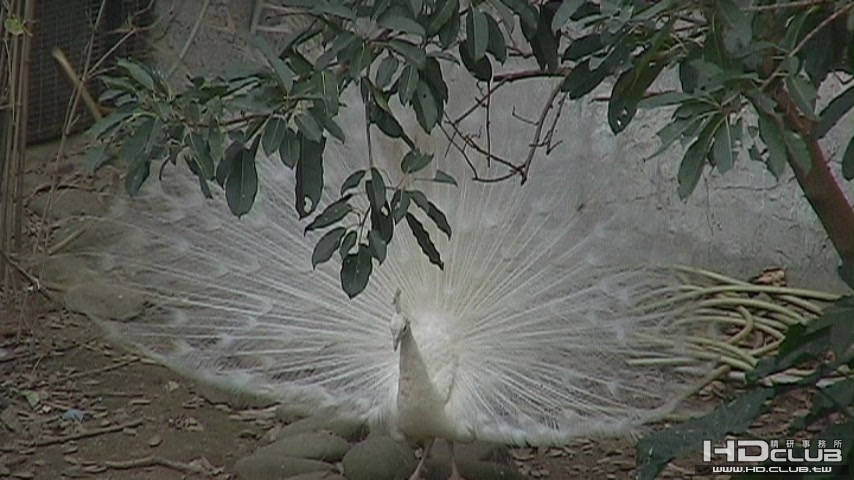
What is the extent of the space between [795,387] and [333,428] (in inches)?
81.8

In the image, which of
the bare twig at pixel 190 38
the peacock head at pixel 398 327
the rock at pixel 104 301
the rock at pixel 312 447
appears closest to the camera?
the peacock head at pixel 398 327

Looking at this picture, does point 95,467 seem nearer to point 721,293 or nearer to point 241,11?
point 721,293

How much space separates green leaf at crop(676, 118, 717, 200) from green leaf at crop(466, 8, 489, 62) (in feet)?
1.15

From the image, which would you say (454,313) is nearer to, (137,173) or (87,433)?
(87,433)

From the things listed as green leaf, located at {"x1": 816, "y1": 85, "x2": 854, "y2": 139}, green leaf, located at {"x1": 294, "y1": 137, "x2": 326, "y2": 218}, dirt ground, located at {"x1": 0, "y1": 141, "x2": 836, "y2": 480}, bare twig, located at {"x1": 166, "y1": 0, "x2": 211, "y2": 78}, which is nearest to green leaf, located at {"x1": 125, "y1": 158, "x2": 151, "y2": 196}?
green leaf, located at {"x1": 294, "y1": 137, "x2": 326, "y2": 218}

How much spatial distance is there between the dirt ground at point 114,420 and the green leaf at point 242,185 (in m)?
1.63

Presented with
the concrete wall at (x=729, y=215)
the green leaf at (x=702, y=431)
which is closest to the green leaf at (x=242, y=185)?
the green leaf at (x=702, y=431)

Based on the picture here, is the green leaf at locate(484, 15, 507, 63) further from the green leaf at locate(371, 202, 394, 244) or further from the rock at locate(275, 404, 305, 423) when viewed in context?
the rock at locate(275, 404, 305, 423)

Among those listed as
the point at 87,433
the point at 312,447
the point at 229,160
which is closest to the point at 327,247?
the point at 229,160

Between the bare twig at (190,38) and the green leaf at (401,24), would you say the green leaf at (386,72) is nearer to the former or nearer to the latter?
the green leaf at (401,24)

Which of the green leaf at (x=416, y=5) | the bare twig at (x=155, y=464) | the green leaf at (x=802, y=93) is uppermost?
the green leaf at (x=416, y=5)

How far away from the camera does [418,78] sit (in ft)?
6.11

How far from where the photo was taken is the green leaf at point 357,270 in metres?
1.90

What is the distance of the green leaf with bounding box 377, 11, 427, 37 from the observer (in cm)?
178
